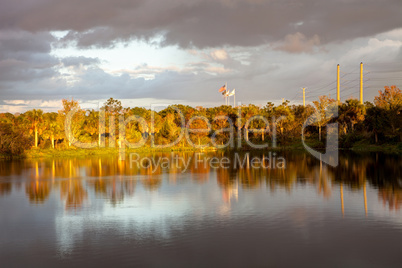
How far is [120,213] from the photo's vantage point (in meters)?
20.0

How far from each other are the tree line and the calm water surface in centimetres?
3891

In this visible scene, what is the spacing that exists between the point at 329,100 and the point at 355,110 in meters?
11.6

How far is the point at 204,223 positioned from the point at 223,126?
235ft

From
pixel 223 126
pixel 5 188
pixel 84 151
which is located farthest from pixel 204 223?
pixel 223 126

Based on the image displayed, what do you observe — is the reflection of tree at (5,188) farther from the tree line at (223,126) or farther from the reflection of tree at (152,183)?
the tree line at (223,126)

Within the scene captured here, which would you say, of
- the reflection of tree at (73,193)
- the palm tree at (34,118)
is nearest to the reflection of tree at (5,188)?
the reflection of tree at (73,193)

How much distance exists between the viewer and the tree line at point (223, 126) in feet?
222

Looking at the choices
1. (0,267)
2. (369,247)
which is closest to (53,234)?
(0,267)

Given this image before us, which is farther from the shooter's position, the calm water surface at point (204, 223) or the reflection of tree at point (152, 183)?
the reflection of tree at point (152, 183)

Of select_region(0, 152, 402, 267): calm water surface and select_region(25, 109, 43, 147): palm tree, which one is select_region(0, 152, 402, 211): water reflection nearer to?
A: select_region(0, 152, 402, 267): calm water surface

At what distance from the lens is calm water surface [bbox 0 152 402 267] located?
13.3 metres

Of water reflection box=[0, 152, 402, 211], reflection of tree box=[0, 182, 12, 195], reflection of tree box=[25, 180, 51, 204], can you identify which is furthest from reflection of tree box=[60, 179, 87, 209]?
reflection of tree box=[0, 182, 12, 195]

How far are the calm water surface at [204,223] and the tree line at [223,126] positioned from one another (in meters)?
38.9

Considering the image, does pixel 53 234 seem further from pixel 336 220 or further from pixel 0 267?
pixel 336 220
